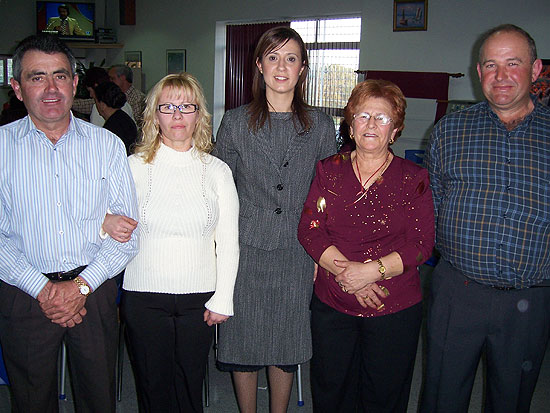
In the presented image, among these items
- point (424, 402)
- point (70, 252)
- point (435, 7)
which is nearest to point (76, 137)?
point (70, 252)

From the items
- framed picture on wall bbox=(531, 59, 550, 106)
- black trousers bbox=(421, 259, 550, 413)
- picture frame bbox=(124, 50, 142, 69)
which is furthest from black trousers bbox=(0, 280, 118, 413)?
picture frame bbox=(124, 50, 142, 69)


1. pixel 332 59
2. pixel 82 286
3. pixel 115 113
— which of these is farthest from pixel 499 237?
pixel 332 59

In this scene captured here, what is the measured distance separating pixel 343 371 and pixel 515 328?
26.5 inches

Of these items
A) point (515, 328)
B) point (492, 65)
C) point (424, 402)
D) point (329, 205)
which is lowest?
point (424, 402)

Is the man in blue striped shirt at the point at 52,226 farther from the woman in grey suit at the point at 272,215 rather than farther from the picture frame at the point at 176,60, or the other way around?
the picture frame at the point at 176,60

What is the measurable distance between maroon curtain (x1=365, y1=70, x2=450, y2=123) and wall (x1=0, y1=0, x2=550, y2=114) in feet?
0.62

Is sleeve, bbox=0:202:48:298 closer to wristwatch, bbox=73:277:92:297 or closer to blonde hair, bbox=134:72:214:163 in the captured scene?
wristwatch, bbox=73:277:92:297

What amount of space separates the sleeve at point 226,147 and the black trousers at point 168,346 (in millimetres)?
568

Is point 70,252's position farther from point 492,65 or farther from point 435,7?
point 435,7

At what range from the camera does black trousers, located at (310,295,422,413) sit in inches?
75.0

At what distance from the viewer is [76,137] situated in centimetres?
185

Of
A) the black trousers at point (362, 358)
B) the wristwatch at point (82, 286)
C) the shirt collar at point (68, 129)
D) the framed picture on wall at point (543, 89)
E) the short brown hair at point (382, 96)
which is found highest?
the framed picture on wall at point (543, 89)

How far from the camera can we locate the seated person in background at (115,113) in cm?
386

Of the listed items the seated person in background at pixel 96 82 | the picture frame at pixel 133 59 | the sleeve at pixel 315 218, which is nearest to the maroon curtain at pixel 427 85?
the seated person in background at pixel 96 82
